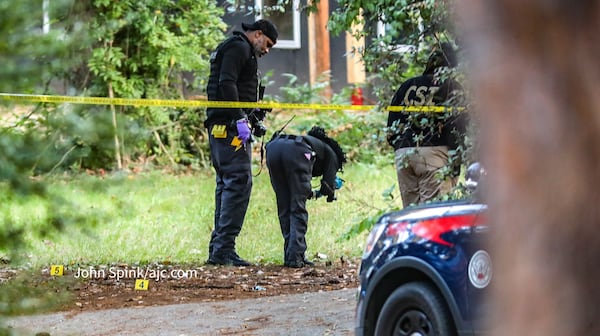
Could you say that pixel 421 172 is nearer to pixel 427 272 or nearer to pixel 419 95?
pixel 419 95

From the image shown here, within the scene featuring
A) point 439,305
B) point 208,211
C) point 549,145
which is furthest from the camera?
point 208,211

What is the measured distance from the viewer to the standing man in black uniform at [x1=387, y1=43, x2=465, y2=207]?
9258mm

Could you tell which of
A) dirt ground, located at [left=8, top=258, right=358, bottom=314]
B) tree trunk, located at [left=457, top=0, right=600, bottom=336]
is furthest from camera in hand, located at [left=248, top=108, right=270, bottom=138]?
tree trunk, located at [left=457, top=0, right=600, bottom=336]

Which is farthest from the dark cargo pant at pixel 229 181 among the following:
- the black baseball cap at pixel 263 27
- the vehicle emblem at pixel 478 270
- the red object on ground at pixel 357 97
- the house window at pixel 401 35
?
the red object on ground at pixel 357 97

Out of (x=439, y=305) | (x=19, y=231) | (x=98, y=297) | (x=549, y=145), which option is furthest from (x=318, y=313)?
(x=549, y=145)

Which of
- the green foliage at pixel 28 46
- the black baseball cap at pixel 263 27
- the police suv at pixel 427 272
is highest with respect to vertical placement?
the black baseball cap at pixel 263 27

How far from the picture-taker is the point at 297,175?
10.5 m

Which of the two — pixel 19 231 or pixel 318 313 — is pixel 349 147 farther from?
pixel 19 231

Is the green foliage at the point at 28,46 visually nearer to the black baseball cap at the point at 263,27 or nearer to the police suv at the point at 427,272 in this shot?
the police suv at the point at 427,272

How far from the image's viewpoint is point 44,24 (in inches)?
135

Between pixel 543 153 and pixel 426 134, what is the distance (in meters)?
7.61

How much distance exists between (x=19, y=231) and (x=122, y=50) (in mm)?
14763

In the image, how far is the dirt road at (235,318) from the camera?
7871mm

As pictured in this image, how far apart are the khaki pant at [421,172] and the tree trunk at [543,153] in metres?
7.37
